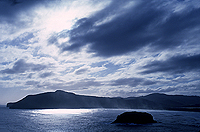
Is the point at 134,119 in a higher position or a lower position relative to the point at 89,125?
higher

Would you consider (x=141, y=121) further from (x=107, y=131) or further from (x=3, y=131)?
(x=3, y=131)

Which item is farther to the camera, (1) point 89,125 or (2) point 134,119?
(2) point 134,119

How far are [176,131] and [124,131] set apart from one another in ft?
55.7

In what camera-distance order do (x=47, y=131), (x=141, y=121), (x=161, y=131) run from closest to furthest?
1. (x=161, y=131)
2. (x=47, y=131)
3. (x=141, y=121)

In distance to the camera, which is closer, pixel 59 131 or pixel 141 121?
pixel 59 131

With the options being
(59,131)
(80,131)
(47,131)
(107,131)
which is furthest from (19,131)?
(107,131)

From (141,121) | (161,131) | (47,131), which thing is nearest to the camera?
(161,131)

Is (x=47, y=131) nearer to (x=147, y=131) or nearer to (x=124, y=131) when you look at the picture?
(x=124, y=131)

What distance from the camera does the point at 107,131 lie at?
46875 mm

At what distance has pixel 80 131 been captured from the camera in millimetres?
49438

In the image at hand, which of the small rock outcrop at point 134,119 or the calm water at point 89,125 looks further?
the small rock outcrop at point 134,119

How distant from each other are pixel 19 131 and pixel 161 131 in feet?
155

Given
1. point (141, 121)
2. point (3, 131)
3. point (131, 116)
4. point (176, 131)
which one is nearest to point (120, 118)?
point (131, 116)

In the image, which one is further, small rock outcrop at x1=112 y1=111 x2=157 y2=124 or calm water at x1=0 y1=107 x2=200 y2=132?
small rock outcrop at x1=112 y1=111 x2=157 y2=124
